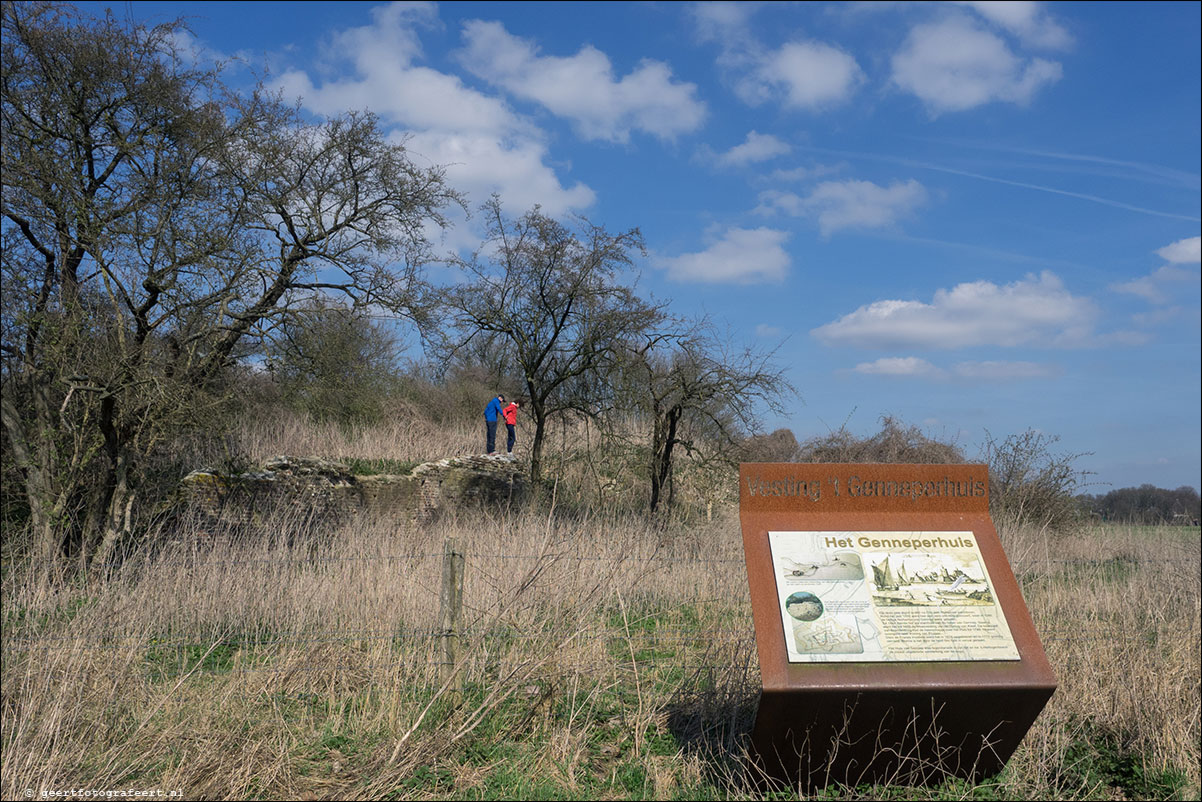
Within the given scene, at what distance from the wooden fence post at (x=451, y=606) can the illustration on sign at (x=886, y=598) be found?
2.38 meters

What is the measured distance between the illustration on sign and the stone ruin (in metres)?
10.9

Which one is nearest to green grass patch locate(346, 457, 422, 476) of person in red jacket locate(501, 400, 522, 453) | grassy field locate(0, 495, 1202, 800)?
person in red jacket locate(501, 400, 522, 453)

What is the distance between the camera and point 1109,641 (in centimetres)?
687

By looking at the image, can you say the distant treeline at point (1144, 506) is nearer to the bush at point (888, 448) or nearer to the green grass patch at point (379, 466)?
the bush at point (888, 448)

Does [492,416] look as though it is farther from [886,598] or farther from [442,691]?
[886,598]

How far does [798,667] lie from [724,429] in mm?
12065

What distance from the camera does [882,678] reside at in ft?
13.6

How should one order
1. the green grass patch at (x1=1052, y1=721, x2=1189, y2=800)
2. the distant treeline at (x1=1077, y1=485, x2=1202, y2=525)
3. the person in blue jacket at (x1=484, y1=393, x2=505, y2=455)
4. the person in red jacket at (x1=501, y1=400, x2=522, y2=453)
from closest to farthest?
the green grass patch at (x1=1052, y1=721, x2=1189, y2=800) < the distant treeline at (x1=1077, y1=485, x2=1202, y2=525) < the person in blue jacket at (x1=484, y1=393, x2=505, y2=455) < the person in red jacket at (x1=501, y1=400, x2=522, y2=453)

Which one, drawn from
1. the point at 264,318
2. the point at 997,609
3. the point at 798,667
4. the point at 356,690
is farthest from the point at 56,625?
the point at 264,318

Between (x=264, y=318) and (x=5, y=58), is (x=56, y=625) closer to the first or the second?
(x=264, y=318)

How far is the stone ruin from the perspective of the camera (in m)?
15.4

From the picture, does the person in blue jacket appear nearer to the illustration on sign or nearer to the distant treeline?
the distant treeline

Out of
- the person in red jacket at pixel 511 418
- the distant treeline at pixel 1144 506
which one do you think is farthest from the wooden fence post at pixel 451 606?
the person in red jacket at pixel 511 418

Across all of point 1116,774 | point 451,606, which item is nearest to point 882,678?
point 1116,774
